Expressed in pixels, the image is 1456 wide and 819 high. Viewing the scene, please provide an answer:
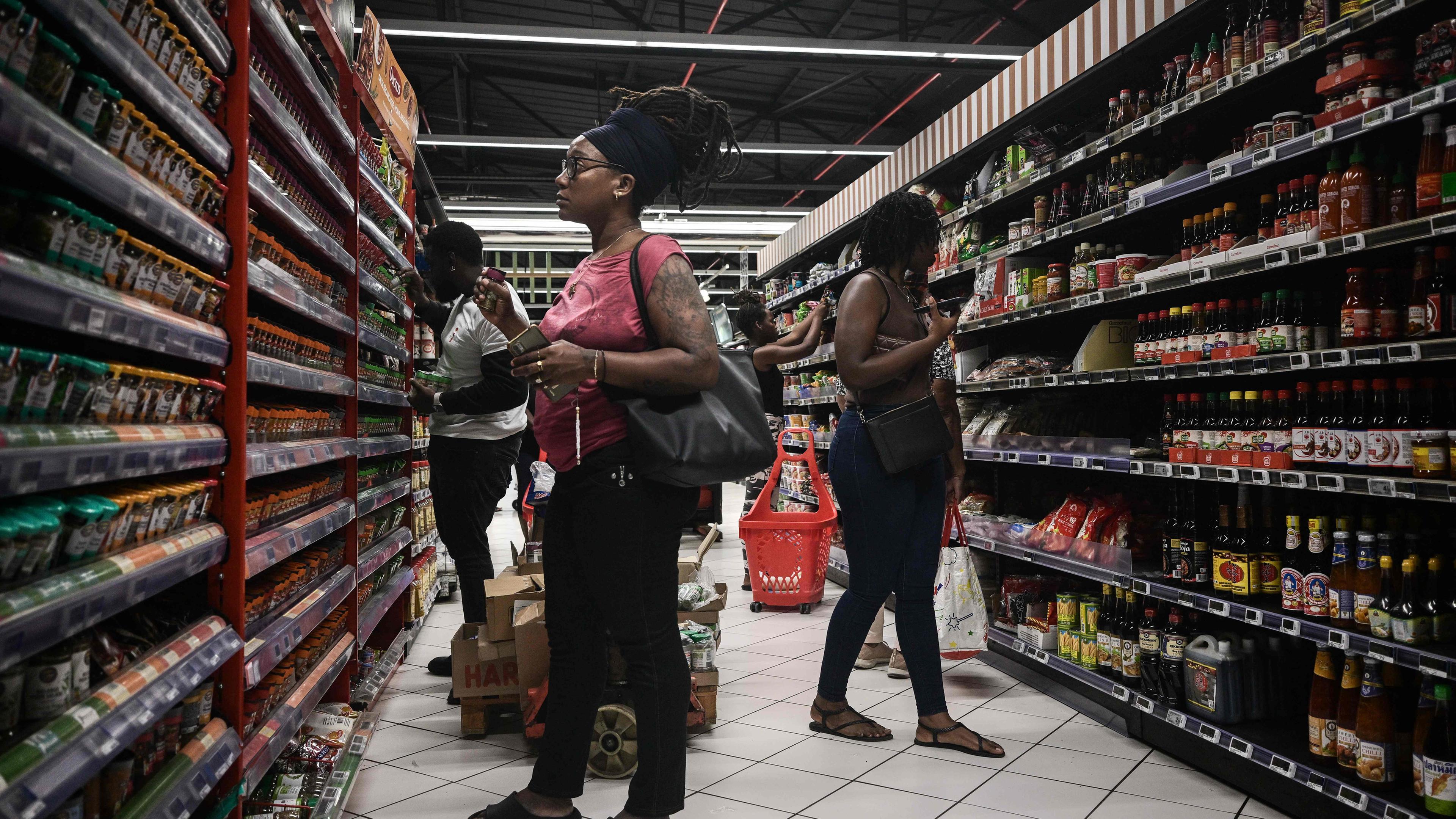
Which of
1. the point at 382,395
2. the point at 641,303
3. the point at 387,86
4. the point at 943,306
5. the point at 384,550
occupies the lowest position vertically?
the point at 384,550

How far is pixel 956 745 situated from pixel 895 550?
0.67m

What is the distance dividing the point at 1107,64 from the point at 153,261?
134 inches

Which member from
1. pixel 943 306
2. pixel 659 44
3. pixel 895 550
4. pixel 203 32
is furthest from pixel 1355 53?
pixel 659 44

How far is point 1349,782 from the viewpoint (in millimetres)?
2371

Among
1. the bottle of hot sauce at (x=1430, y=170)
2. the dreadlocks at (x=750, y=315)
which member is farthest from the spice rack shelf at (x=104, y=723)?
the dreadlocks at (x=750, y=315)

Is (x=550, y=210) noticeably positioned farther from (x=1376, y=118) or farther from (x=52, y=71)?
(x=52, y=71)

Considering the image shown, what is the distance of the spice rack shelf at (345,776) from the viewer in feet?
7.69

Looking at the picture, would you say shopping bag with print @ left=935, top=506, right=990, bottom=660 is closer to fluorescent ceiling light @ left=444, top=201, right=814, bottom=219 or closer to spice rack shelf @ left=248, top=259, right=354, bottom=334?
spice rack shelf @ left=248, top=259, right=354, bottom=334

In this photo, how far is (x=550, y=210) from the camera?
10578mm

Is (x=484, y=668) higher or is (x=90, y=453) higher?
(x=90, y=453)

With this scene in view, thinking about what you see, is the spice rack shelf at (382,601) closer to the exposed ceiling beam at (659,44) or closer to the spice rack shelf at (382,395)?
the spice rack shelf at (382,395)

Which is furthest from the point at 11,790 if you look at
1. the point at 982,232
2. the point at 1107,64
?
the point at 982,232

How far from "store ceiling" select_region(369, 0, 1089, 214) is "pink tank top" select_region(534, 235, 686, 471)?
5.11 meters

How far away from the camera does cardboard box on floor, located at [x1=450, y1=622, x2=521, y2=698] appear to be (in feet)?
10.3
